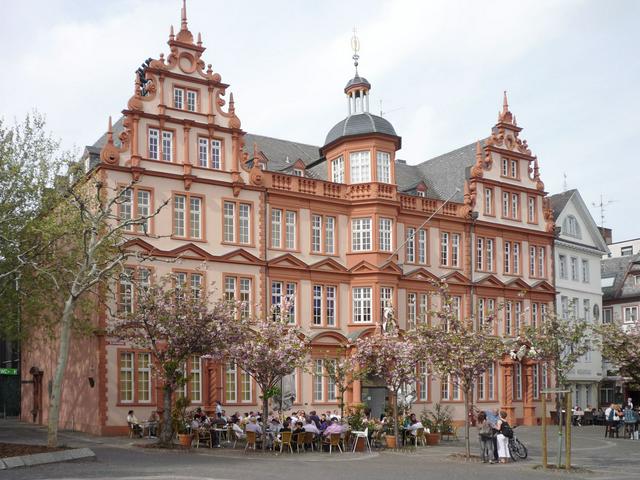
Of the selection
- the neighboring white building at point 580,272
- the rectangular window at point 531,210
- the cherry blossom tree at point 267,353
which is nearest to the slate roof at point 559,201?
the neighboring white building at point 580,272

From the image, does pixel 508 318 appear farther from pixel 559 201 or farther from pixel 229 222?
pixel 229 222

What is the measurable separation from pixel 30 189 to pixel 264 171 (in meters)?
13.2

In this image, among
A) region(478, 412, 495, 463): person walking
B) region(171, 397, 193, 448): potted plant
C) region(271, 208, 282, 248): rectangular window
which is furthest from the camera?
region(271, 208, 282, 248): rectangular window

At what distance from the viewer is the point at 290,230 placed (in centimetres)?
4647

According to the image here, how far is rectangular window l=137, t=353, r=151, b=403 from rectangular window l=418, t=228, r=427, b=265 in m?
17.6

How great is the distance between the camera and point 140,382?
4012 cm

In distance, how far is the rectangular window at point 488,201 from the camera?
55.5 m

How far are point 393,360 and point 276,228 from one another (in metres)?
13.1

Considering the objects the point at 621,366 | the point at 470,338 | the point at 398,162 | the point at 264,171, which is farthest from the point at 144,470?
the point at 398,162

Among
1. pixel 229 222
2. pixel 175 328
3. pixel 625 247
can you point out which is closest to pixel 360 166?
pixel 229 222

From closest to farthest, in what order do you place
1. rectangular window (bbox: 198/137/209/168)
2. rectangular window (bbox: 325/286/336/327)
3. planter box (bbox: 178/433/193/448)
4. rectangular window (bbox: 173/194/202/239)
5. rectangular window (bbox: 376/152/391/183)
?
1. planter box (bbox: 178/433/193/448)
2. rectangular window (bbox: 173/194/202/239)
3. rectangular window (bbox: 198/137/209/168)
4. rectangular window (bbox: 325/286/336/327)
5. rectangular window (bbox: 376/152/391/183)

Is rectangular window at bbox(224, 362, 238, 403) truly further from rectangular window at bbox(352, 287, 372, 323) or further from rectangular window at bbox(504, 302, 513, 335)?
rectangular window at bbox(504, 302, 513, 335)

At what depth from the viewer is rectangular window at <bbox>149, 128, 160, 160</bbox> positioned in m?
41.8

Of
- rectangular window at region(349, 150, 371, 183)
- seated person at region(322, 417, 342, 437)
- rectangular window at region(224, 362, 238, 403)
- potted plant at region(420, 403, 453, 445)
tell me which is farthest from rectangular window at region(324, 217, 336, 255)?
seated person at region(322, 417, 342, 437)
